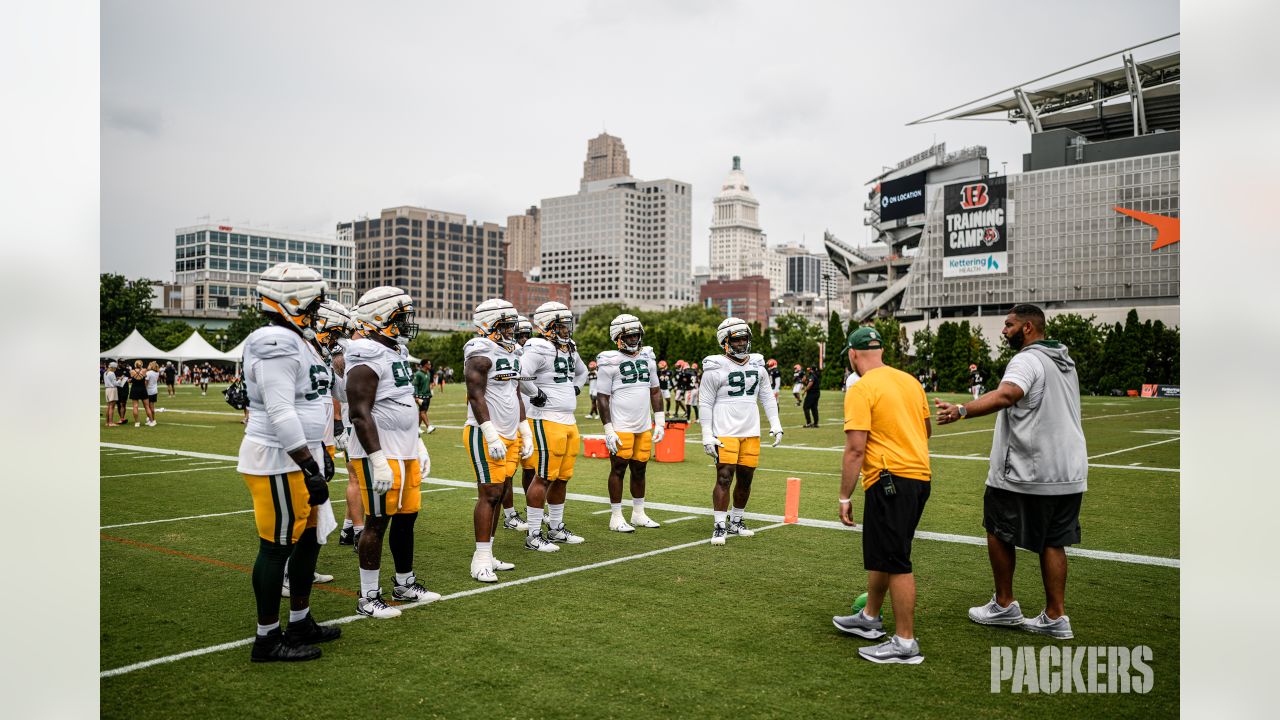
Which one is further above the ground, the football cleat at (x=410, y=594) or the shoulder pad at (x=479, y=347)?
the shoulder pad at (x=479, y=347)

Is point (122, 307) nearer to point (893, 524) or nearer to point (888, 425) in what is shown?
point (888, 425)

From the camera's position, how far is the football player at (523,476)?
8469mm

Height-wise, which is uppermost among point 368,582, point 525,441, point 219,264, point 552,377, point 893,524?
point 219,264

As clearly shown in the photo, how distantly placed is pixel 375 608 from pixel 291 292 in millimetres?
2354

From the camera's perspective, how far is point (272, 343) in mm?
5020

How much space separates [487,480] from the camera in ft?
24.1

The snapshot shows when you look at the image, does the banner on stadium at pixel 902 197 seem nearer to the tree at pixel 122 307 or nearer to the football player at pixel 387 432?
the tree at pixel 122 307

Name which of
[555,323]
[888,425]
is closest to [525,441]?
[555,323]

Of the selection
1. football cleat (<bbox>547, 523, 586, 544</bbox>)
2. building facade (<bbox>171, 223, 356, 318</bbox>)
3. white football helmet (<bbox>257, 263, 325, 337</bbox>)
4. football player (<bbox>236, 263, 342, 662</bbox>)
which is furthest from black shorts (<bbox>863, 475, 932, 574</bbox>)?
building facade (<bbox>171, 223, 356, 318</bbox>)

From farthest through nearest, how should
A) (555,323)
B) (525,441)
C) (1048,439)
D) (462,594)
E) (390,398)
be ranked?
(555,323), (525,441), (462,594), (390,398), (1048,439)

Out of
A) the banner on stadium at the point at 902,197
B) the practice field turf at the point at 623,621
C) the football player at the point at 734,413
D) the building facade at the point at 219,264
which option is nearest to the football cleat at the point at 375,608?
the practice field turf at the point at 623,621

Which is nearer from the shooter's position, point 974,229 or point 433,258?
point 974,229

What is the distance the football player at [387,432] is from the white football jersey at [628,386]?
322 cm
